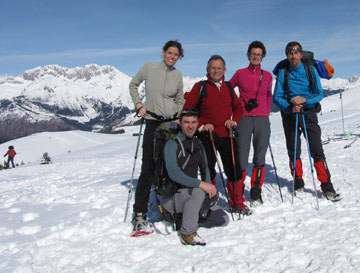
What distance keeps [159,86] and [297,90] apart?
9.19 ft

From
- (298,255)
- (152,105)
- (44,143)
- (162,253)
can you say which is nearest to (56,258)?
(162,253)

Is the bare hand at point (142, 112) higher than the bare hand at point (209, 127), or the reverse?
the bare hand at point (142, 112)

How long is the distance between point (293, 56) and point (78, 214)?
5382mm

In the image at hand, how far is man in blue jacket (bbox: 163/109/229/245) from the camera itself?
14.6 feet

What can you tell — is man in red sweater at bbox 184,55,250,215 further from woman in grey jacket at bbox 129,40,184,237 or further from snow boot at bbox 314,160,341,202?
snow boot at bbox 314,160,341,202

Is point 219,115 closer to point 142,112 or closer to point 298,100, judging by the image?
point 142,112

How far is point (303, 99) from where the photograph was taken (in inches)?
225

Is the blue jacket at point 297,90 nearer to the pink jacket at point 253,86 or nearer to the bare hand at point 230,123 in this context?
the pink jacket at point 253,86

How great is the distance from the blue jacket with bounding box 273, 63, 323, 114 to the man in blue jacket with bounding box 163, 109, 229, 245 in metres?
2.23

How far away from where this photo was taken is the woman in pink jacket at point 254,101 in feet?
18.3

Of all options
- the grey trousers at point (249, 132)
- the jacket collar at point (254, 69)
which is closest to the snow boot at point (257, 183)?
the grey trousers at point (249, 132)

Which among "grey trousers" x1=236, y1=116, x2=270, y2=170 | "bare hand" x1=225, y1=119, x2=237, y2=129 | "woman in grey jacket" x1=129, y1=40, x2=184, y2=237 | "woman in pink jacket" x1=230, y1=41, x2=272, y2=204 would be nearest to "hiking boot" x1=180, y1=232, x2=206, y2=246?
"woman in grey jacket" x1=129, y1=40, x2=184, y2=237

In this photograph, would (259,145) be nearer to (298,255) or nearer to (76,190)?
(298,255)

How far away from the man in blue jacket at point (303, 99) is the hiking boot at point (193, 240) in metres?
2.82
